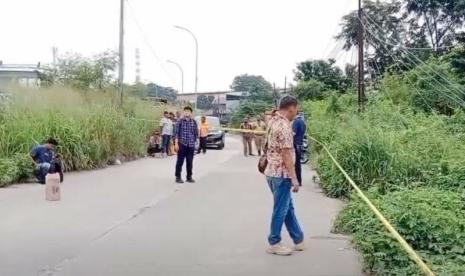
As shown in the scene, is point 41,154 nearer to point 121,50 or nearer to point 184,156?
point 184,156

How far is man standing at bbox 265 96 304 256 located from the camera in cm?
677

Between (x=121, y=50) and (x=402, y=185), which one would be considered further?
(x=121, y=50)

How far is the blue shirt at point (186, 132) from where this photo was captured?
13.6 meters

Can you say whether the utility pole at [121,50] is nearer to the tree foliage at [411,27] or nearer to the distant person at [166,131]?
the distant person at [166,131]

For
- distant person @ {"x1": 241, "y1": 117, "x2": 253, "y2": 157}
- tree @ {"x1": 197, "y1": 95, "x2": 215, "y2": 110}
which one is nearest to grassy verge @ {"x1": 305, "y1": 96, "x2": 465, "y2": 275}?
distant person @ {"x1": 241, "y1": 117, "x2": 253, "y2": 157}

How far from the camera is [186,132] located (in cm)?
1357

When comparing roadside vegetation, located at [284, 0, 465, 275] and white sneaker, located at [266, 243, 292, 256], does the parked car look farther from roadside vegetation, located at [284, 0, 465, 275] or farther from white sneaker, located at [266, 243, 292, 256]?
white sneaker, located at [266, 243, 292, 256]

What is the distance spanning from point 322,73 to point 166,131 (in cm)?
2107

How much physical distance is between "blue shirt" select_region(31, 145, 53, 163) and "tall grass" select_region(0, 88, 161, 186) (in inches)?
20.7

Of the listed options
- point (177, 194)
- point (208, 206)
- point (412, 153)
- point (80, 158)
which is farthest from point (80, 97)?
point (412, 153)

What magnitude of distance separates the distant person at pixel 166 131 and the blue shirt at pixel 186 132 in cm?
930

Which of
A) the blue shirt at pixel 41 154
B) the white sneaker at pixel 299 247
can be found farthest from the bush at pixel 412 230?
the blue shirt at pixel 41 154

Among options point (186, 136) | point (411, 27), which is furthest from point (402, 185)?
point (411, 27)

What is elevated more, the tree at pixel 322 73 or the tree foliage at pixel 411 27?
the tree foliage at pixel 411 27
